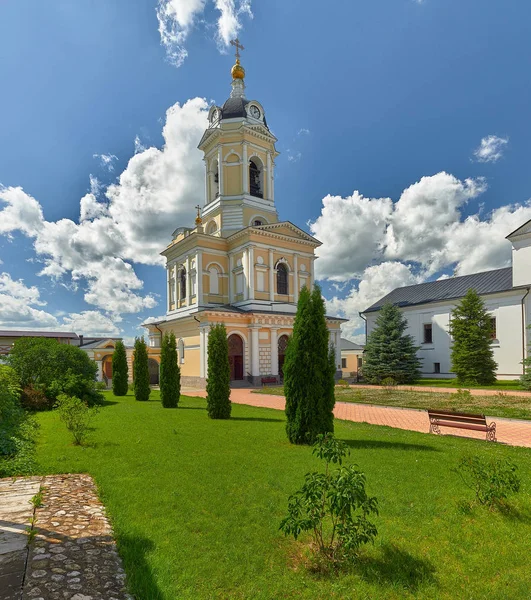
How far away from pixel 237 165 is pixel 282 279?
11061 mm

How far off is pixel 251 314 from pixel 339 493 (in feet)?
78.3

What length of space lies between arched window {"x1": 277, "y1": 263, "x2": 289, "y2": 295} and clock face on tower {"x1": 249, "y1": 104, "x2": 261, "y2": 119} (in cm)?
1468

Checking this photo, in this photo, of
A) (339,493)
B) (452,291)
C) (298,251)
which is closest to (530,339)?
(452,291)

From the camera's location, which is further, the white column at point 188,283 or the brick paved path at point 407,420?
the white column at point 188,283

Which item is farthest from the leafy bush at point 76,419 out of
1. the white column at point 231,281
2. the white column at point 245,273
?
the white column at point 231,281

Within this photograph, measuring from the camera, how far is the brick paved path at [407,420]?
9530mm

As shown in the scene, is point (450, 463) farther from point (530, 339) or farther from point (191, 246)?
point (191, 246)

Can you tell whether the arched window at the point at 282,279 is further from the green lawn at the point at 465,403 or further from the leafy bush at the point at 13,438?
the leafy bush at the point at 13,438

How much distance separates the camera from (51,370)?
1531 centimetres

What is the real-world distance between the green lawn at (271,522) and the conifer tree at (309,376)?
600mm

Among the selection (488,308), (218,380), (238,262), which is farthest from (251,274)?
(488,308)

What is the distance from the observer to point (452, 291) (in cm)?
3162

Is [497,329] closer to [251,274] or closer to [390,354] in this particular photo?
[390,354]

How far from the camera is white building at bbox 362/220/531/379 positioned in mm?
25938
